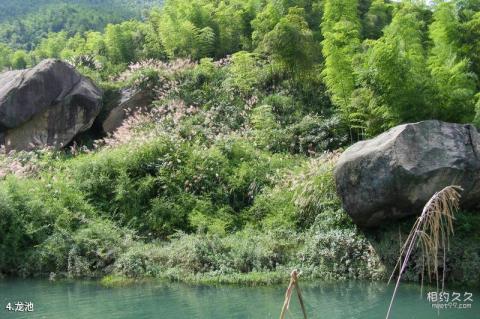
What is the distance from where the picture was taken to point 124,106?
57.5 feet

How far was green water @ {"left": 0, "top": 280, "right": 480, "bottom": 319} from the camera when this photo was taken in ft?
25.4

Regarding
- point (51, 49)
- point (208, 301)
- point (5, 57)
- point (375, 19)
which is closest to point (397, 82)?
point (208, 301)

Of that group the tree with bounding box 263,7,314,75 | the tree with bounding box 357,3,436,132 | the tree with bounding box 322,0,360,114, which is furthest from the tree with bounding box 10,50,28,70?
the tree with bounding box 357,3,436,132

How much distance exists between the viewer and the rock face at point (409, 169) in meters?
9.12

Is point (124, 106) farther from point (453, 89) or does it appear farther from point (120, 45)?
point (453, 89)

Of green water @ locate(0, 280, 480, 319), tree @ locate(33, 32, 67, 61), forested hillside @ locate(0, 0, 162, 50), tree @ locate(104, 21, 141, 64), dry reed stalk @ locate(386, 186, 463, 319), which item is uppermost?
forested hillside @ locate(0, 0, 162, 50)

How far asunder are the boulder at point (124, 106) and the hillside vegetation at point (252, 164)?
0.88ft

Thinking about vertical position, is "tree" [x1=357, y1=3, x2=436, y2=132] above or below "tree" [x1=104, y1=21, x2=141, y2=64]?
below

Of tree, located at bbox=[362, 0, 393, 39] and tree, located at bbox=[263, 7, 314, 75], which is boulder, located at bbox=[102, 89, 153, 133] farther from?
tree, located at bbox=[362, 0, 393, 39]

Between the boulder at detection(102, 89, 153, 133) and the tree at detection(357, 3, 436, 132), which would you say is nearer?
the tree at detection(357, 3, 436, 132)

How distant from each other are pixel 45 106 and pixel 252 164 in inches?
272

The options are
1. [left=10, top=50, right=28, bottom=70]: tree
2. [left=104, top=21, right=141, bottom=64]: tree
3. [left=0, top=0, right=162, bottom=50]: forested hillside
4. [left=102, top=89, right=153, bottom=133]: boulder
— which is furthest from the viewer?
[left=0, top=0, right=162, bottom=50]: forested hillside

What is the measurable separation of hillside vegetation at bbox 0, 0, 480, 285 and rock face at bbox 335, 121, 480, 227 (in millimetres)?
605

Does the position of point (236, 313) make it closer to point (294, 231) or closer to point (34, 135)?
point (294, 231)
